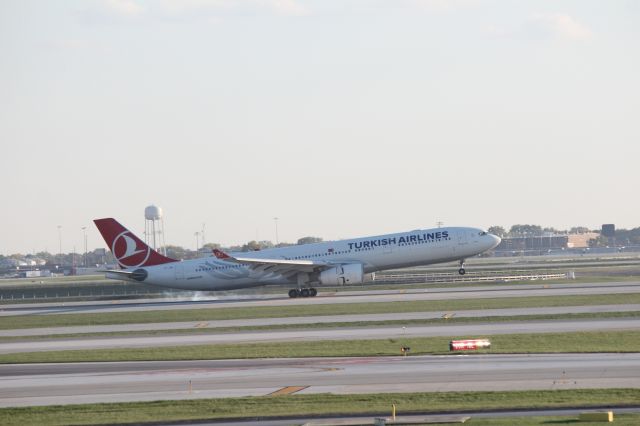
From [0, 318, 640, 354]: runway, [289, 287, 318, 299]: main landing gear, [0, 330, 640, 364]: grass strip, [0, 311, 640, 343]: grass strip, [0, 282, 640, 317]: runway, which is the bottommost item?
[0, 330, 640, 364]: grass strip

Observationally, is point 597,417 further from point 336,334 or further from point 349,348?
point 336,334

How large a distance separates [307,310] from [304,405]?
106ft

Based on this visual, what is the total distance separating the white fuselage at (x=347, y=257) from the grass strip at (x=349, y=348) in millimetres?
28656

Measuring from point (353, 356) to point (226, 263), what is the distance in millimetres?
36650

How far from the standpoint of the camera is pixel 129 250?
2889 inches

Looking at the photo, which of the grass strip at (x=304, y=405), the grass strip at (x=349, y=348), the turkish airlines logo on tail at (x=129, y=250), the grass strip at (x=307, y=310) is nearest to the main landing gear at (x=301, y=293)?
the grass strip at (x=307, y=310)

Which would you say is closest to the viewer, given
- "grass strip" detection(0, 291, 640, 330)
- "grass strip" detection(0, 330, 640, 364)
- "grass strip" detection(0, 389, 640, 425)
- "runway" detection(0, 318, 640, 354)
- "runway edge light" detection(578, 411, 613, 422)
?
"runway edge light" detection(578, 411, 613, 422)

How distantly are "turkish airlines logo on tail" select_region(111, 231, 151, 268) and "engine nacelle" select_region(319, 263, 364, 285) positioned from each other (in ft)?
48.5

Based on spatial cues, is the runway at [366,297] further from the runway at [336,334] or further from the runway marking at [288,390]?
the runway marking at [288,390]

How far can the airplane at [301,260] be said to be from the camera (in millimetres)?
69688

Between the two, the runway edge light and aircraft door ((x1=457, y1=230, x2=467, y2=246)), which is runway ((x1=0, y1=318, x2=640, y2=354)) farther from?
aircraft door ((x1=457, y1=230, x2=467, y2=246))

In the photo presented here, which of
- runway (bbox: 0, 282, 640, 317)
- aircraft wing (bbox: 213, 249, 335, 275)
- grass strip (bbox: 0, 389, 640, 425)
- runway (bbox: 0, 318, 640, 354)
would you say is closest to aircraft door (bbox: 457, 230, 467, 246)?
runway (bbox: 0, 282, 640, 317)

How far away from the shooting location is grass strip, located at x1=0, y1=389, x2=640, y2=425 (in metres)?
24.5

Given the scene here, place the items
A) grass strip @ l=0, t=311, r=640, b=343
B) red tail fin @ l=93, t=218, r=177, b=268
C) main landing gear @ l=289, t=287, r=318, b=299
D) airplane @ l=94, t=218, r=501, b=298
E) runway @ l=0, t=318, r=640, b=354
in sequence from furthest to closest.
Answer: red tail fin @ l=93, t=218, r=177, b=268
main landing gear @ l=289, t=287, r=318, b=299
airplane @ l=94, t=218, r=501, b=298
grass strip @ l=0, t=311, r=640, b=343
runway @ l=0, t=318, r=640, b=354
